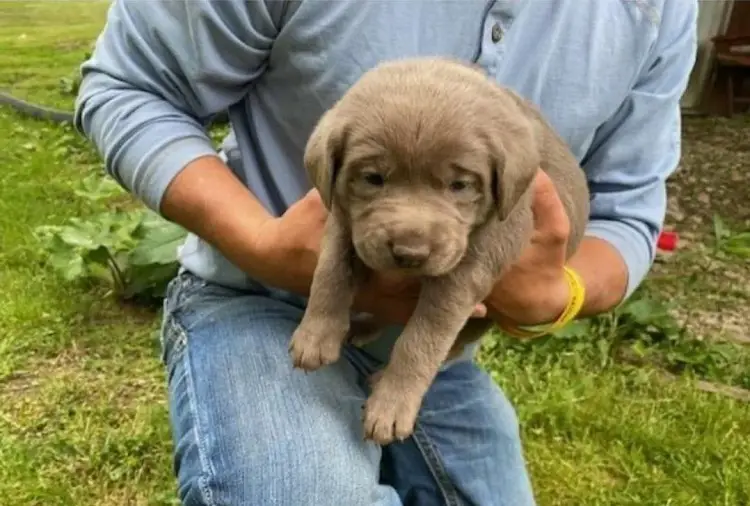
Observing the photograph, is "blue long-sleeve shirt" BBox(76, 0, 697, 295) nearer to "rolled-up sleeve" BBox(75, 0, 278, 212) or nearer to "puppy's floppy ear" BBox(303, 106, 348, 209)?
"rolled-up sleeve" BBox(75, 0, 278, 212)

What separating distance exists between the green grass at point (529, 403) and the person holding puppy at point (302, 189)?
2.99 ft

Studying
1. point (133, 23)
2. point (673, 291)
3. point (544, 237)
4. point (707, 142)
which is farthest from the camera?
point (707, 142)

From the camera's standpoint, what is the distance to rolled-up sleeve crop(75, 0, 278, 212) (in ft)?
7.41

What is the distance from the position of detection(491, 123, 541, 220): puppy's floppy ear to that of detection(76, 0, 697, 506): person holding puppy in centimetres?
19

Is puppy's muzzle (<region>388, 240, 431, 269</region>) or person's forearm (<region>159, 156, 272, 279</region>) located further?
person's forearm (<region>159, 156, 272, 279</region>)

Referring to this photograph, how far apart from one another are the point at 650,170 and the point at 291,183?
2.73 feet

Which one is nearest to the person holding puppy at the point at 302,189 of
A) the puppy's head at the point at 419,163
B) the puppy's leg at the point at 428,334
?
the puppy's leg at the point at 428,334

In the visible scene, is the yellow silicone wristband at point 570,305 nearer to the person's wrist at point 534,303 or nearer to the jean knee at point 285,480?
the person's wrist at point 534,303

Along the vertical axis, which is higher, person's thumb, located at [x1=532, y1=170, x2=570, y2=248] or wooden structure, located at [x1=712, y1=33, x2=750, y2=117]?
person's thumb, located at [x1=532, y1=170, x2=570, y2=248]

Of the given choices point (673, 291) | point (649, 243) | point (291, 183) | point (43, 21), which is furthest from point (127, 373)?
point (43, 21)

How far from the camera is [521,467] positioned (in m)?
2.65

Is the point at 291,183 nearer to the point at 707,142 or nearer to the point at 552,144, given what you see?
the point at 552,144

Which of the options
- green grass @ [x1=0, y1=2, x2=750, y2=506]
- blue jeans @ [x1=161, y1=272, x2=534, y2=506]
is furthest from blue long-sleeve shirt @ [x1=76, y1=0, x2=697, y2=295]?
green grass @ [x1=0, y1=2, x2=750, y2=506]

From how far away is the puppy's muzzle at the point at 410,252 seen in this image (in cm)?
173
